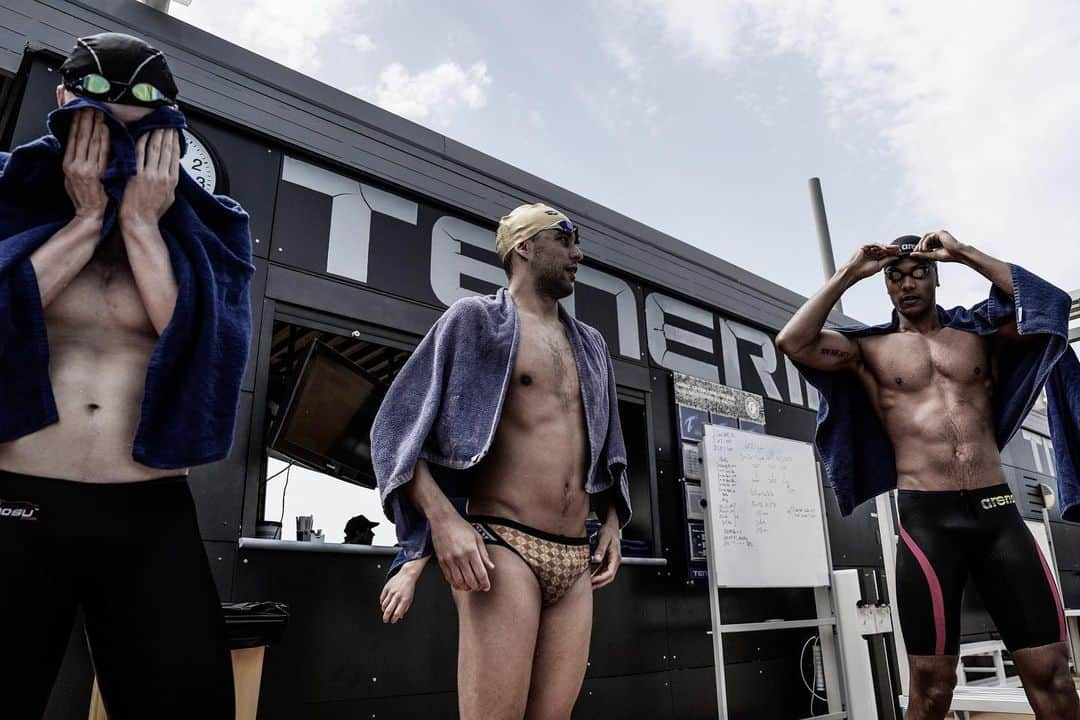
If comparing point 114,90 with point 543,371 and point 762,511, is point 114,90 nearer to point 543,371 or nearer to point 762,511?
point 543,371

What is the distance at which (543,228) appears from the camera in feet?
6.31

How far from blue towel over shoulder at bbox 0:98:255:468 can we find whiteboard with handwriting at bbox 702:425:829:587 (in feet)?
11.4

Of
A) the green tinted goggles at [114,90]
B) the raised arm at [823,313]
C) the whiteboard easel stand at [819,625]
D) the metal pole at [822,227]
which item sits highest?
the metal pole at [822,227]

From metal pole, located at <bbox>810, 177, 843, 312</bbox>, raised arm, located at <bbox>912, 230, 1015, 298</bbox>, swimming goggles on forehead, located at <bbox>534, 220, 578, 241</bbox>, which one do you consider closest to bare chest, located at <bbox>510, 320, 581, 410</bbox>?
swimming goggles on forehead, located at <bbox>534, 220, 578, 241</bbox>

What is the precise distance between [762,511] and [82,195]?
13.6 ft

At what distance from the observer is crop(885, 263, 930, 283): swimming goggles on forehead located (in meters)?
2.52

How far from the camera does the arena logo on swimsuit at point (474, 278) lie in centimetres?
351

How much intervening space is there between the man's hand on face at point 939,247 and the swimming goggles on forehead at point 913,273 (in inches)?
2.7

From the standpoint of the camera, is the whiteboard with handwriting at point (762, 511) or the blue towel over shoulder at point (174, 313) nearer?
the blue towel over shoulder at point (174, 313)

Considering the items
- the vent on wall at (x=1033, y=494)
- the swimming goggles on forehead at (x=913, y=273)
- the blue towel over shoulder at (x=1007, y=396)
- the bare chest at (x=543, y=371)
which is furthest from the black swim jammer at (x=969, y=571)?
the vent on wall at (x=1033, y=494)

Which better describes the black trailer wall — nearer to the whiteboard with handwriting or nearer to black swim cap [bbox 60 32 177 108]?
the whiteboard with handwriting

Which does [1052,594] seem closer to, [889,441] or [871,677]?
[889,441]

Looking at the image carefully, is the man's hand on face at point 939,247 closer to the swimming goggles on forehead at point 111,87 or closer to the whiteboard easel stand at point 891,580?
the swimming goggles on forehead at point 111,87

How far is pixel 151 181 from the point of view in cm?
125
